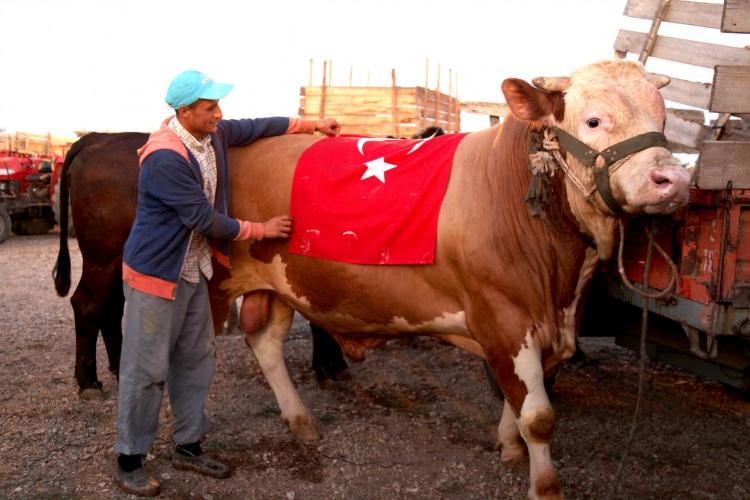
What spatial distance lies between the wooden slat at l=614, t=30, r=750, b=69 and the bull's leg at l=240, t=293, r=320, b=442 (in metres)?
3.56

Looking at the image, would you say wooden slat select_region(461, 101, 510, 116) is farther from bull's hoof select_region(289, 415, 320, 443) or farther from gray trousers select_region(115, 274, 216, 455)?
gray trousers select_region(115, 274, 216, 455)

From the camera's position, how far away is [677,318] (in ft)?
11.6

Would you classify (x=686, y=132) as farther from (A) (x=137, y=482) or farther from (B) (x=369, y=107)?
(B) (x=369, y=107)

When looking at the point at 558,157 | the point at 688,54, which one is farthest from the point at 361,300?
the point at 688,54

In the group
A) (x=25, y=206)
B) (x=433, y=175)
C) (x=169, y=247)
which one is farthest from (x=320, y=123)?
(x=25, y=206)

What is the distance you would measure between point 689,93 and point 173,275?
4.10 meters

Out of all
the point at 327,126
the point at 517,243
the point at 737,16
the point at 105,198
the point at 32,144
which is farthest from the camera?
the point at 32,144

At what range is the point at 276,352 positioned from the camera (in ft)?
16.4

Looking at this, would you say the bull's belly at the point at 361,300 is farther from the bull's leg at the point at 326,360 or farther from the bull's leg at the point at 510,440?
the bull's leg at the point at 326,360

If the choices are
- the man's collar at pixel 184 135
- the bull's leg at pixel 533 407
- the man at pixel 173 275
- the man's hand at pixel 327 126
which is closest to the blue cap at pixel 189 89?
the man at pixel 173 275

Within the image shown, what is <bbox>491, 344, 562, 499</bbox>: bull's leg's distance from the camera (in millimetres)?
3613

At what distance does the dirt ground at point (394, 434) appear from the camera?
3.96 m

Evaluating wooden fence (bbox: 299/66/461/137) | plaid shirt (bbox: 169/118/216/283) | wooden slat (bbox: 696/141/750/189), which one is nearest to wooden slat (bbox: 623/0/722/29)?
wooden slat (bbox: 696/141/750/189)

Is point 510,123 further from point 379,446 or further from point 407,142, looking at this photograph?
point 379,446
